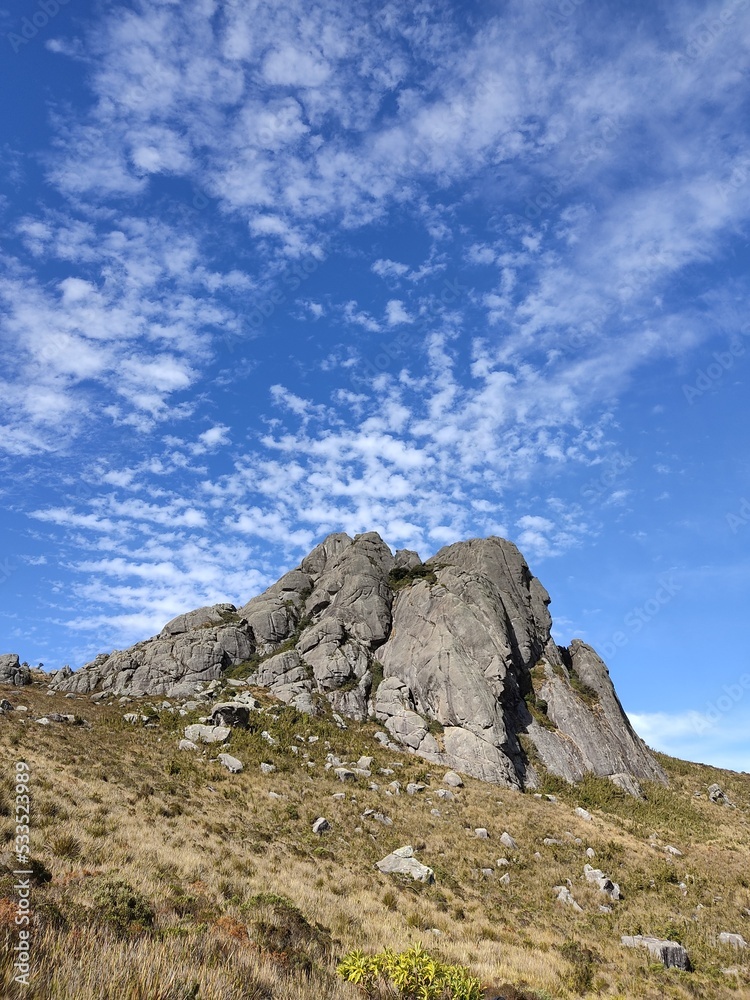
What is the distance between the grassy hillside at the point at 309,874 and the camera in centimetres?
962

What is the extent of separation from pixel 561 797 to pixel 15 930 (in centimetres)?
3808

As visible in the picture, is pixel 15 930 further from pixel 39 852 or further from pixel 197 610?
pixel 197 610

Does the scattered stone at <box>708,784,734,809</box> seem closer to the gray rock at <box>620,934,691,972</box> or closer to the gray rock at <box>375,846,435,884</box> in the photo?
the gray rock at <box>620,934,691,972</box>

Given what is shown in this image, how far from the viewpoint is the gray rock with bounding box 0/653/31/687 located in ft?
176

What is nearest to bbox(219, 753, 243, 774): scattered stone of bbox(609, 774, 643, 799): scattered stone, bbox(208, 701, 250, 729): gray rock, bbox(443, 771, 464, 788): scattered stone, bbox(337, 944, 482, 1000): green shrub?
bbox(208, 701, 250, 729): gray rock

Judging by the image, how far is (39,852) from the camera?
14.0m

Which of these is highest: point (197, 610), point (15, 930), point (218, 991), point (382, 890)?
point (197, 610)

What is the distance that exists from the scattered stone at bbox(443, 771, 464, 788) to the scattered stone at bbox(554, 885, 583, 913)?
13092mm

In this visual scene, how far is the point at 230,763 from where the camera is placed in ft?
105

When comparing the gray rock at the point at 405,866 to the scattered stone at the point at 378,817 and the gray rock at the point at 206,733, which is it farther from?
the gray rock at the point at 206,733

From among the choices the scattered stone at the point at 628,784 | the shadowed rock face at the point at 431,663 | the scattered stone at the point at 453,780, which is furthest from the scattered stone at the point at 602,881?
the scattered stone at the point at 628,784

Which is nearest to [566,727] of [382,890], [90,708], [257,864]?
[382,890]

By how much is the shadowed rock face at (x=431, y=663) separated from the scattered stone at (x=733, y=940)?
62.2ft

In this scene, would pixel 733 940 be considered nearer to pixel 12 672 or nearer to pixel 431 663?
pixel 431 663
